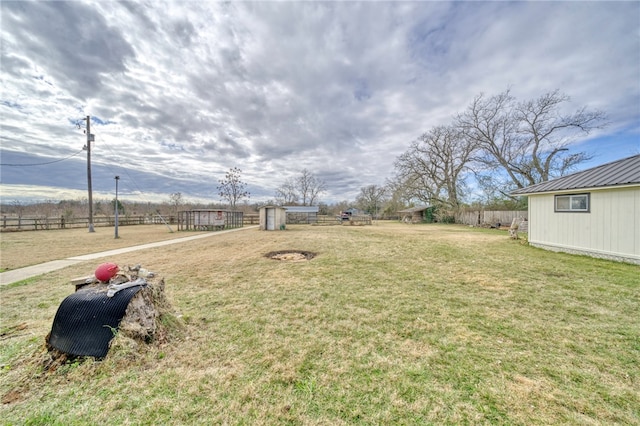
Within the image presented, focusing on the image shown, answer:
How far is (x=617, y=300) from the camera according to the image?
4195mm

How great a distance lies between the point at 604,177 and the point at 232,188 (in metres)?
39.3

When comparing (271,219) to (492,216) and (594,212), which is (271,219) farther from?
(492,216)

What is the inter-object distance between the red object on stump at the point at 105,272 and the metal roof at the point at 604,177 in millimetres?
11908

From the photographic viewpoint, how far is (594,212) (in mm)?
7598

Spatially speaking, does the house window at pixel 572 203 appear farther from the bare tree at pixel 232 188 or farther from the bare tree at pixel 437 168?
the bare tree at pixel 232 188

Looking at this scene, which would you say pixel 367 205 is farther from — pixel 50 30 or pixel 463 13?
pixel 50 30

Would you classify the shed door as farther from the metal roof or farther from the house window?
the house window

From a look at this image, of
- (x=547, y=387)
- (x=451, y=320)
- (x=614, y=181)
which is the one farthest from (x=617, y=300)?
(x=614, y=181)

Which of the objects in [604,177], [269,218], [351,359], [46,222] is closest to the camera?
[351,359]

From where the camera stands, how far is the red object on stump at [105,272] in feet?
9.11

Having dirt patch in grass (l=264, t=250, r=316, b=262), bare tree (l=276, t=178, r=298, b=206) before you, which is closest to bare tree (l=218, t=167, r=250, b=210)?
bare tree (l=276, t=178, r=298, b=206)

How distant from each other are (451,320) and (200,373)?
3.39 meters

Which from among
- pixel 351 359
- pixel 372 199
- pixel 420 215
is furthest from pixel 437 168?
pixel 351 359

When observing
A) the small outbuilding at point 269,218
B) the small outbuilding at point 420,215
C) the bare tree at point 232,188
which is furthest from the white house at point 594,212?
the bare tree at point 232,188
